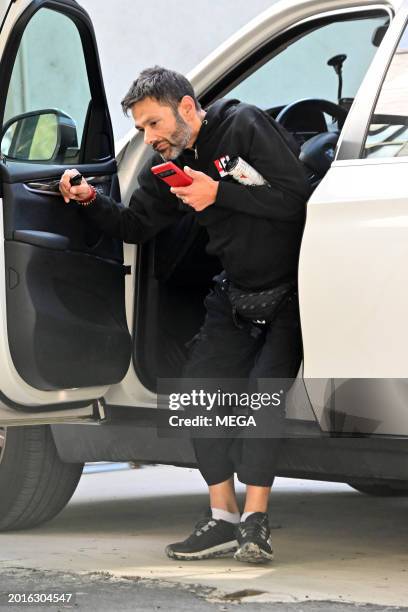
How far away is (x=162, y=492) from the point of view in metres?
5.92

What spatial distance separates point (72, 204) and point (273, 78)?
6221 mm

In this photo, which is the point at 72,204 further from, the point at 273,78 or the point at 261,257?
the point at 273,78

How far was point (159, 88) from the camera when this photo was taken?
3986 millimetres

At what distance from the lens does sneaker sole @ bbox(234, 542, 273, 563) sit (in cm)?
397

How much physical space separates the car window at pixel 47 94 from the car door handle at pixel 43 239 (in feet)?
0.87

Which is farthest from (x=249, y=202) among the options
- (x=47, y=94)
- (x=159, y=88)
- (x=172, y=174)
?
(x=47, y=94)

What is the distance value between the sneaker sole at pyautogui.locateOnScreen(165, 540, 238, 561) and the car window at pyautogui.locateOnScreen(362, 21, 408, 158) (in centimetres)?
127

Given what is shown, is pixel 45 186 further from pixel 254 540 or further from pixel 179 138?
pixel 254 540

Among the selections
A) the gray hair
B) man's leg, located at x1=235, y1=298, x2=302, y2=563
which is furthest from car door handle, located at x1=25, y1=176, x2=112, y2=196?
man's leg, located at x1=235, y1=298, x2=302, y2=563

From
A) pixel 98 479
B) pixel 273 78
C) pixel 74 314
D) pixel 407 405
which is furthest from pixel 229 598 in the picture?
pixel 273 78

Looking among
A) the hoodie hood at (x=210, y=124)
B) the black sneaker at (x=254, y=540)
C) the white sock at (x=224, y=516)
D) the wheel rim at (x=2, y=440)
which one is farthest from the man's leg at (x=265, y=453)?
the wheel rim at (x=2, y=440)

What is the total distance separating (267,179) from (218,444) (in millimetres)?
826

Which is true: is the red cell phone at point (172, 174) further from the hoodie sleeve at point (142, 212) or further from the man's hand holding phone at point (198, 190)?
the hoodie sleeve at point (142, 212)

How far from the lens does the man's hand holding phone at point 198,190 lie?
3.88m
